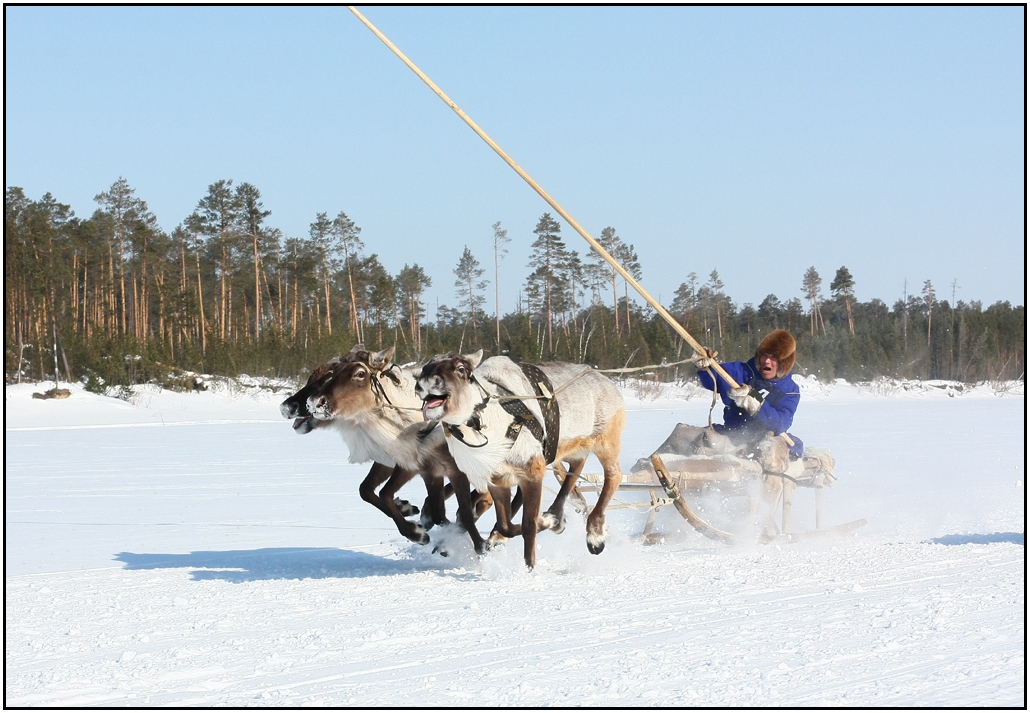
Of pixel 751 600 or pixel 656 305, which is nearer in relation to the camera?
pixel 751 600

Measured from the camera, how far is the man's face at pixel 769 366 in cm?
944

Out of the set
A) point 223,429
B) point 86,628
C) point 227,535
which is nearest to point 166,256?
point 223,429

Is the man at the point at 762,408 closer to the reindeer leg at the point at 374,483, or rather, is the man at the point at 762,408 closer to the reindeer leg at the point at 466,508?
the reindeer leg at the point at 466,508

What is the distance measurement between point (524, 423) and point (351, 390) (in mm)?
1339

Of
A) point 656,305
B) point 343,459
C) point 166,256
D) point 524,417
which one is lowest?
point 343,459

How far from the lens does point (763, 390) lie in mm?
9703

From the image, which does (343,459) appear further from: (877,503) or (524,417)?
(524,417)

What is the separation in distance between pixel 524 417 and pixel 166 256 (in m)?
63.4

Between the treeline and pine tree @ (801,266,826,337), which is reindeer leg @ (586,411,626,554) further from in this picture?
pine tree @ (801,266,826,337)

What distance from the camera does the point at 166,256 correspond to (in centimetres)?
6638

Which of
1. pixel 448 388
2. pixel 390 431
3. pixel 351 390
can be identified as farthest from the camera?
pixel 390 431

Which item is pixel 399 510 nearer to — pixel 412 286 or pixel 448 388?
pixel 448 388

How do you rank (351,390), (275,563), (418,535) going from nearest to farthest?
(351,390)
(418,535)
(275,563)

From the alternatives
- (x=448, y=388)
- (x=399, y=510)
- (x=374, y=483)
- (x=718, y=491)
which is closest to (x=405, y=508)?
(x=399, y=510)
